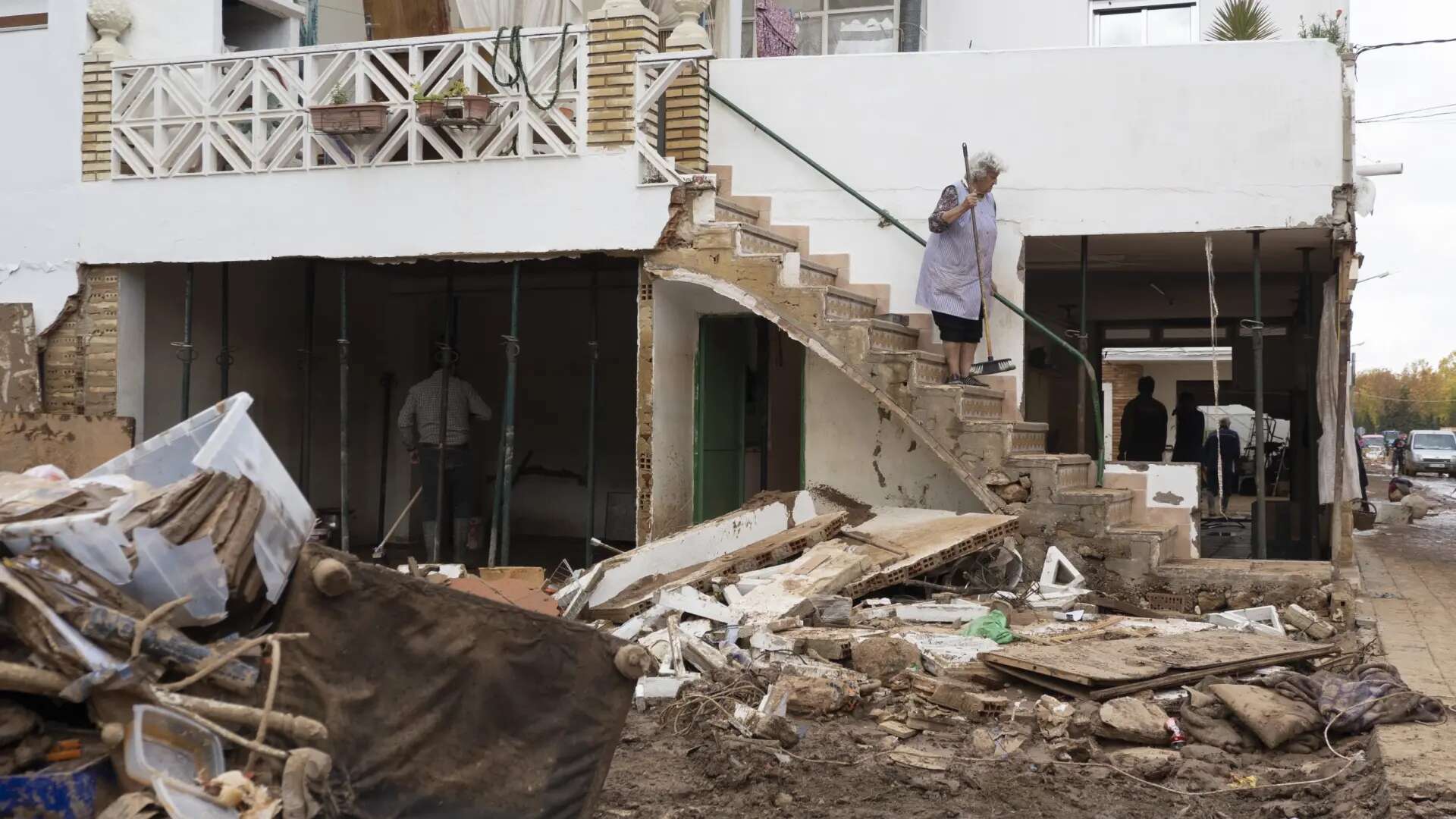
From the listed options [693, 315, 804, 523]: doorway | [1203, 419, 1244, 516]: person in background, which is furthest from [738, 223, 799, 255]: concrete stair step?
[1203, 419, 1244, 516]: person in background

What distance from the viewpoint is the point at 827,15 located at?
1473 centimetres

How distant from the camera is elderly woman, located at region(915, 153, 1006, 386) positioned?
10555 millimetres

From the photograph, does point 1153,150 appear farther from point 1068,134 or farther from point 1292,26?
point 1292,26

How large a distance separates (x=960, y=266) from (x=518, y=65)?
3739 mm

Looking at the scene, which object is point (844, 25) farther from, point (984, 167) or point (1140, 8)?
point (984, 167)

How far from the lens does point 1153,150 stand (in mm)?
11000

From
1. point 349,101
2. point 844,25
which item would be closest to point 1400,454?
point 844,25

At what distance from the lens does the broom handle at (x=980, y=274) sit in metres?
10.5

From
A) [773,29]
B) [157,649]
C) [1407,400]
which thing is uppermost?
[773,29]

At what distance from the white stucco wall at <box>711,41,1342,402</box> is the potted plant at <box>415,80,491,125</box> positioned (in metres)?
2.01

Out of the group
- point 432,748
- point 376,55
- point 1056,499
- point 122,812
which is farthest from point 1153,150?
point 122,812

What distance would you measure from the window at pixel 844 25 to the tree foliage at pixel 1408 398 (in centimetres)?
6575

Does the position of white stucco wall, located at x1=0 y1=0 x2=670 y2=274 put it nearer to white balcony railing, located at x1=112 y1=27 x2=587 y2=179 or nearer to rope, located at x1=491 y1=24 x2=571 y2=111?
white balcony railing, located at x1=112 y1=27 x2=587 y2=179

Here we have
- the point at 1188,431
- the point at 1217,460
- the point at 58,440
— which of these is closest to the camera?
the point at 58,440
